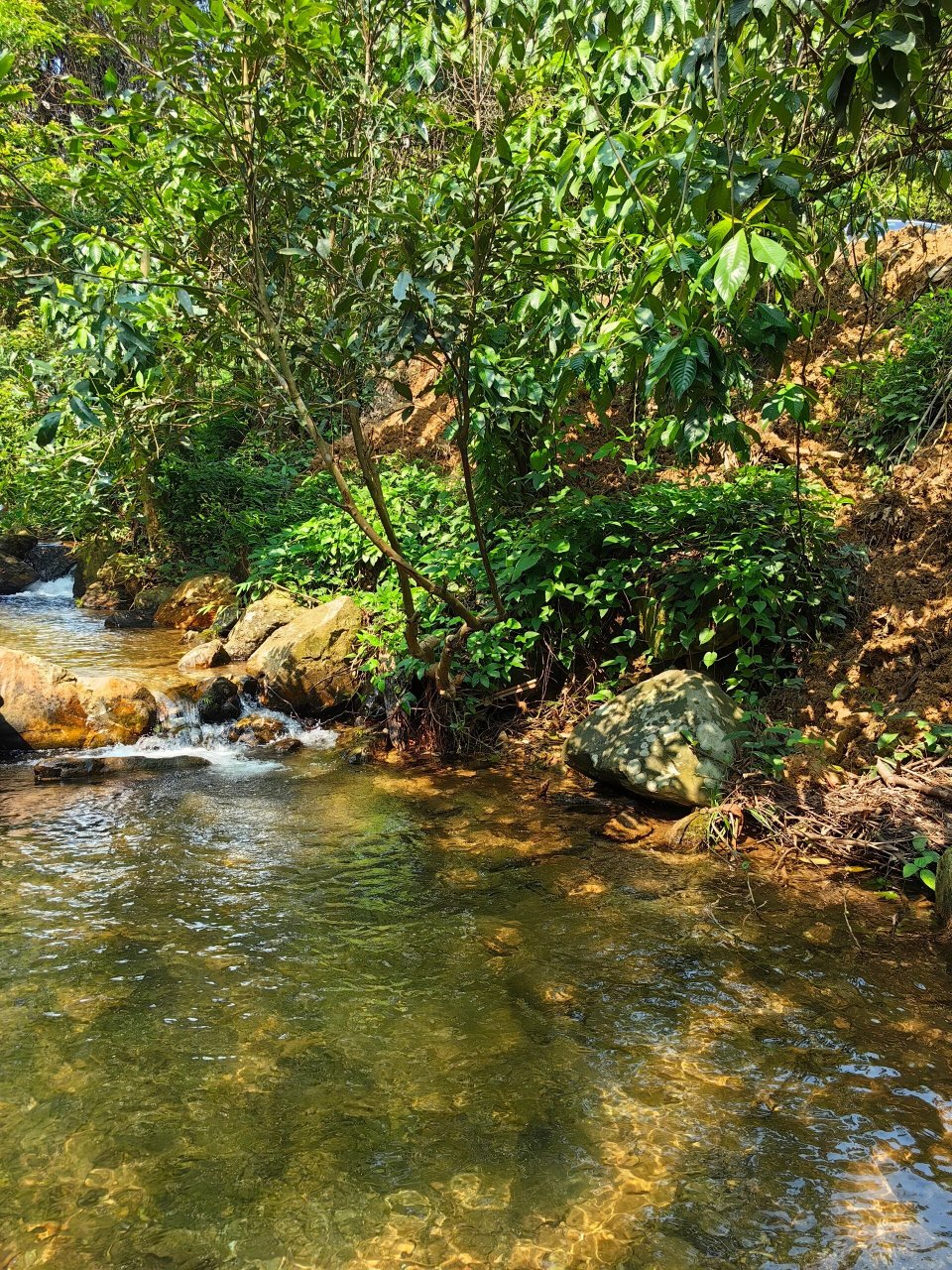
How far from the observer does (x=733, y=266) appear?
197 cm

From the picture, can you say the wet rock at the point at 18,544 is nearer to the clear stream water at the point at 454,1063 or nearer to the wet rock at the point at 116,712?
the wet rock at the point at 116,712

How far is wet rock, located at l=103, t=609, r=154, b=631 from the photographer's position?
1162cm

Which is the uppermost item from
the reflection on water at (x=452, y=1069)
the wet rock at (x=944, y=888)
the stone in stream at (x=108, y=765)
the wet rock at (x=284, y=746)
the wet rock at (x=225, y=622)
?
the wet rock at (x=225, y=622)

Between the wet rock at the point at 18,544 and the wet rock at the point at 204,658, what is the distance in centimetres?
870

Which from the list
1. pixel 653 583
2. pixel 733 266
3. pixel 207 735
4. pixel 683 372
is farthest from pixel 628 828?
pixel 207 735

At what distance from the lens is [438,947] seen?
154 inches

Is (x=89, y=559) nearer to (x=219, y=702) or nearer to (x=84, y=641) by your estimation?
(x=84, y=641)

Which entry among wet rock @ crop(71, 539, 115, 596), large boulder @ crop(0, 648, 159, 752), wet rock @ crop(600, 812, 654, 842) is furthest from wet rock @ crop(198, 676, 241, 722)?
wet rock @ crop(71, 539, 115, 596)

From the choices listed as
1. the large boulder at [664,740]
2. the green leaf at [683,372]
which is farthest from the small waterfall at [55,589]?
the green leaf at [683,372]

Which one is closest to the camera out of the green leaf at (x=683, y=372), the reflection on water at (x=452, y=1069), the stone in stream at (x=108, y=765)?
the reflection on water at (x=452, y=1069)

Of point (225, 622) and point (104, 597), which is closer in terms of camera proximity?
point (225, 622)

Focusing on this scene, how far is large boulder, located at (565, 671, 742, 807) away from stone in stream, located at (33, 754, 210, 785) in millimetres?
3226

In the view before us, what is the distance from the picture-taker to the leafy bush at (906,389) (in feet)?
24.3

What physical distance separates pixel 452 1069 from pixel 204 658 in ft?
22.4
